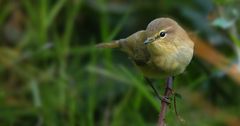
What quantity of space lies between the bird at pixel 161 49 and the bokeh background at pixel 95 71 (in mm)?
844

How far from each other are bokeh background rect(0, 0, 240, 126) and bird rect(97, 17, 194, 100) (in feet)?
2.77

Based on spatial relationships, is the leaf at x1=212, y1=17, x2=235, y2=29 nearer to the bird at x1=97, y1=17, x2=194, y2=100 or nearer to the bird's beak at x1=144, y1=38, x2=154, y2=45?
the bird at x1=97, y1=17, x2=194, y2=100

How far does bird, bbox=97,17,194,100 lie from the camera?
2.16 metres

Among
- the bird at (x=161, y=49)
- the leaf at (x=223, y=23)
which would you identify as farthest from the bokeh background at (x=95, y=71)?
the bird at (x=161, y=49)

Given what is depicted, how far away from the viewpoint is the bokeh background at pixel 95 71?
10.8 feet

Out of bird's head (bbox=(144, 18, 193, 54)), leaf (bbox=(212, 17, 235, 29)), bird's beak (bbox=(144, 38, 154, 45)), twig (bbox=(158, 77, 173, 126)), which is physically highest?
leaf (bbox=(212, 17, 235, 29))

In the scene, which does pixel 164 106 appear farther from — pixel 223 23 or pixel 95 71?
pixel 95 71

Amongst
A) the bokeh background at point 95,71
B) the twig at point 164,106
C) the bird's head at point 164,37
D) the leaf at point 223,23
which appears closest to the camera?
the twig at point 164,106

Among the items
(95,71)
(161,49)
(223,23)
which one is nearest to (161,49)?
(161,49)

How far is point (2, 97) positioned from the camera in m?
3.40

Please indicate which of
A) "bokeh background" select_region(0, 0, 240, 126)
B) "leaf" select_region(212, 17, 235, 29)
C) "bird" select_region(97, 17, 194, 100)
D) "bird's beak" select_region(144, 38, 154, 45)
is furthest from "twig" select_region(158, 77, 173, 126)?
"bokeh background" select_region(0, 0, 240, 126)

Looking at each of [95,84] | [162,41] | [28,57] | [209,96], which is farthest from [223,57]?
[162,41]

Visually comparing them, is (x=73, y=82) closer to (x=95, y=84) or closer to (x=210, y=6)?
(x=95, y=84)

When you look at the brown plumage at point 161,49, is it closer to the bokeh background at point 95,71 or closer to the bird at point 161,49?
the bird at point 161,49
